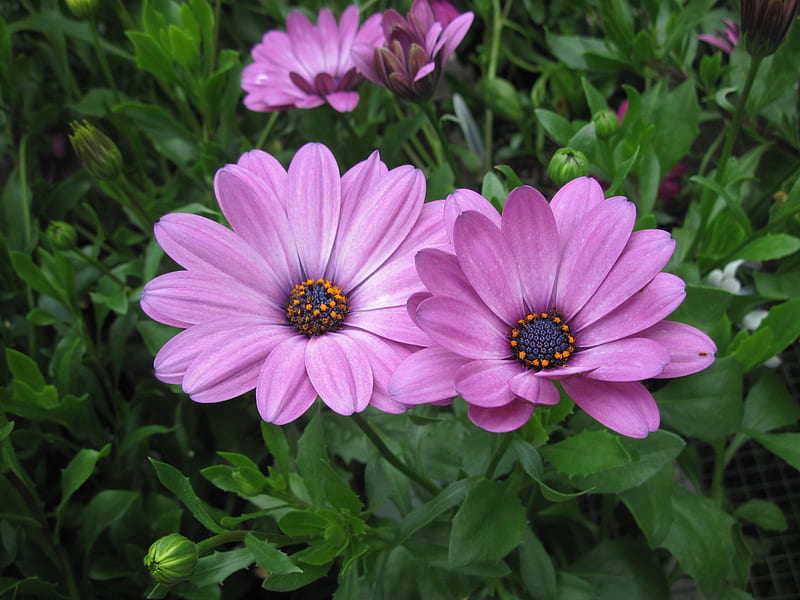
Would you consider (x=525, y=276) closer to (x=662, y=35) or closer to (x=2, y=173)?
(x=662, y=35)

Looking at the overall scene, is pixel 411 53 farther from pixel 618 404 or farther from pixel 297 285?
pixel 618 404

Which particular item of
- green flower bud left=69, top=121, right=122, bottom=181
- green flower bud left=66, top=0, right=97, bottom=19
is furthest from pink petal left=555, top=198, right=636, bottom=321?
green flower bud left=66, top=0, right=97, bottom=19

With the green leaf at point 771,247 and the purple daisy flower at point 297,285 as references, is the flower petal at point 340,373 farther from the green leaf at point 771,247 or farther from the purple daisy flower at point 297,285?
the green leaf at point 771,247

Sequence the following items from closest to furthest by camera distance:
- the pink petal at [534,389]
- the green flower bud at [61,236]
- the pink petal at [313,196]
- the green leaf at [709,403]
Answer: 1. the pink petal at [534,389]
2. the pink petal at [313,196]
3. the green leaf at [709,403]
4. the green flower bud at [61,236]

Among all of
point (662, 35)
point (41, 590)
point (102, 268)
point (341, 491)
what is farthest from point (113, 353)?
point (662, 35)

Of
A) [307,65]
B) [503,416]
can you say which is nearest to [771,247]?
[503,416]

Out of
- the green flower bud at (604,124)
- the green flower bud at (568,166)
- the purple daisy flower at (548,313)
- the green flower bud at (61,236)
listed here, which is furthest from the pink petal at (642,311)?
the green flower bud at (61,236)
